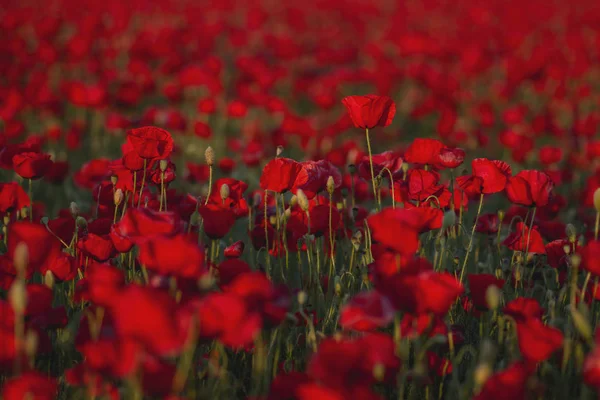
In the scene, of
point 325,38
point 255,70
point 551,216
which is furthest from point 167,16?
point 551,216

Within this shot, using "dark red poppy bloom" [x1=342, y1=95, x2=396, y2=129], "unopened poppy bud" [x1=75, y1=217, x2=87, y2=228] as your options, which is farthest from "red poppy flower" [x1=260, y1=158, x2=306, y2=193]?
"unopened poppy bud" [x1=75, y1=217, x2=87, y2=228]

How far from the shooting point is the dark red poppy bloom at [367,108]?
212 centimetres

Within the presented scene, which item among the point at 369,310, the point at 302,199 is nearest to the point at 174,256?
the point at 369,310

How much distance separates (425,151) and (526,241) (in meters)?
0.43

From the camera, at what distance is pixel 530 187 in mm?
2127

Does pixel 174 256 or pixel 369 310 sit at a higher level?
pixel 174 256

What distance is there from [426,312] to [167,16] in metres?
7.80

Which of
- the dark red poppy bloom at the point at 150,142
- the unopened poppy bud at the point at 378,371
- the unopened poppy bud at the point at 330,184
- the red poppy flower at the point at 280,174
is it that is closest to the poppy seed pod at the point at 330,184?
the unopened poppy bud at the point at 330,184

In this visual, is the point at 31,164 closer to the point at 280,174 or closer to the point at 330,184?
the point at 280,174

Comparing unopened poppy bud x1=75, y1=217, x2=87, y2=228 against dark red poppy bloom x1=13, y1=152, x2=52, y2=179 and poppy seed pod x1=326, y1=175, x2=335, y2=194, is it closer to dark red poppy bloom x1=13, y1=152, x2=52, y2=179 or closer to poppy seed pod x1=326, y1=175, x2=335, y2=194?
dark red poppy bloom x1=13, y1=152, x2=52, y2=179

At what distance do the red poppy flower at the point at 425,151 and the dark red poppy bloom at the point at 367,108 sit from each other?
0.22m

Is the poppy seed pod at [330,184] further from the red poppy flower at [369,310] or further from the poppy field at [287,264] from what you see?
the red poppy flower at [369,310]

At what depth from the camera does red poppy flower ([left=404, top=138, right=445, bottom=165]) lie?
7.73 ft

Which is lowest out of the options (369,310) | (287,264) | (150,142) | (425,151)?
(287,264)
